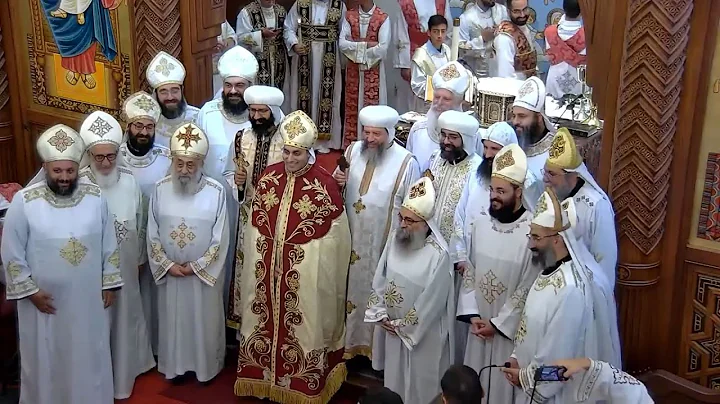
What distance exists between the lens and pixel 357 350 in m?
6.18

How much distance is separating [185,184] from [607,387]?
307 cm

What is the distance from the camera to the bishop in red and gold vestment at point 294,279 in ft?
18.9

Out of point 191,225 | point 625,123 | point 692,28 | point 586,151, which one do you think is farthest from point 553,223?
point 586,151

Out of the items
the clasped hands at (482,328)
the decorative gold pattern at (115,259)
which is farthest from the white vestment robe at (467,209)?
the decorative gold pattern at (115,259)

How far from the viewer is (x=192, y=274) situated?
237 inches

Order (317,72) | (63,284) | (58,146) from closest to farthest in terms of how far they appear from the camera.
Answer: (58,146) → (63,284) → (317,72)

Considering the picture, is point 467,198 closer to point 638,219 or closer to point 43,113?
point 638,219

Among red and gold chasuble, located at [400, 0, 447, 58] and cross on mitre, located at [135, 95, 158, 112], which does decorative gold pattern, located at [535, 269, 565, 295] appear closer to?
cross on mitre, located at [135, 95, 158, 112]

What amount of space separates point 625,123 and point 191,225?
2751 millimetres

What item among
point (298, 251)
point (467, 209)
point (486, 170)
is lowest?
point (298, 251)

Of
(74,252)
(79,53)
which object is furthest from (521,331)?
(79,53)

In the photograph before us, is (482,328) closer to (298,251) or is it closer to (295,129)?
(298,251)

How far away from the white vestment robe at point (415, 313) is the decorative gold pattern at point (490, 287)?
19 cm

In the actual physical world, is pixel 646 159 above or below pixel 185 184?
above
